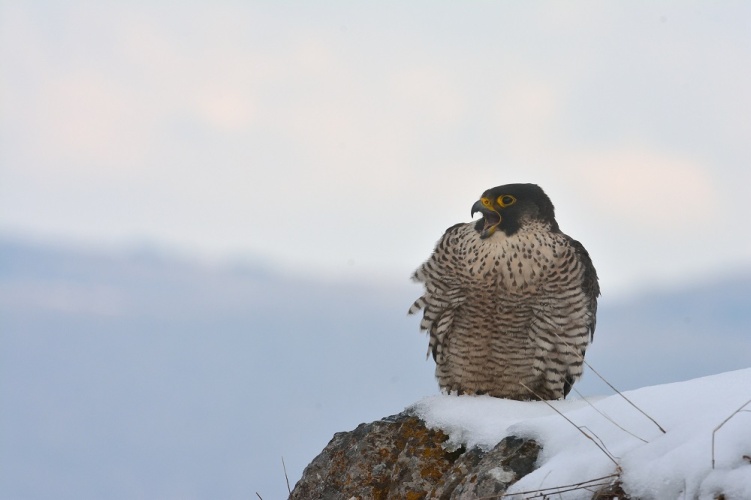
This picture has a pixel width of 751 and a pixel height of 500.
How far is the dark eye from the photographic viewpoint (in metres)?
6.15

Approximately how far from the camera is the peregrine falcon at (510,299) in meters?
5.98

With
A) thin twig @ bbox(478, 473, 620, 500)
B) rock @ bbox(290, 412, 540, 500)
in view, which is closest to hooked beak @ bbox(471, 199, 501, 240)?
rock @ bbox(290, 412, 540, 500)

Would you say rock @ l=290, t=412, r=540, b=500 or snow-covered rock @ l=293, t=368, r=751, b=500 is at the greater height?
rock @ l=290, t=412, r=540, b=500

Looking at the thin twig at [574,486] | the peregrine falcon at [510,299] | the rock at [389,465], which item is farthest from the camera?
the peregrine falcon at [510,299]

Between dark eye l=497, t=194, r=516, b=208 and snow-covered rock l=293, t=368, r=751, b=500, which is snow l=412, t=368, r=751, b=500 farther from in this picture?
dark eye l=497, t=194, r=516, b=208

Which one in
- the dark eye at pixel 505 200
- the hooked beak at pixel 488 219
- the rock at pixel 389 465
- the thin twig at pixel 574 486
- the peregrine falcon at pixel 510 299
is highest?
the dark eye at pixel 505 200

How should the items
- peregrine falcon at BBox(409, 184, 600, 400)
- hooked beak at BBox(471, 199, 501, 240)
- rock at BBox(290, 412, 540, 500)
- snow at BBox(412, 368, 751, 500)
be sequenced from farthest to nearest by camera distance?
1. hooked beak at BBox(471, 199, 501, 240)
2. peregrine falcon at BBox(409, 184, 600, 400)
3. rock at BBox(290, 412, 540, 500)
4. snow at BBox(412, 368, 751, 500)

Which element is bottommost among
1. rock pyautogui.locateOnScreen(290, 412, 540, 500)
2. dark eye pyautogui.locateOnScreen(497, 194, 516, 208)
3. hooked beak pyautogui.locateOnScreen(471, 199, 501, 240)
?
rock pyautogui.locateOnScreen(290, 412, 540, 500)

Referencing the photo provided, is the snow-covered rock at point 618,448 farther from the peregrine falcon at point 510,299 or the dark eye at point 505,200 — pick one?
the dark eye at point 505,200

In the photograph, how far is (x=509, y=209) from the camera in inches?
242

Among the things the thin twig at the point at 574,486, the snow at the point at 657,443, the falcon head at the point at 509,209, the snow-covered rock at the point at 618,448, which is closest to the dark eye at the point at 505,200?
the falcon head at the point at 509,209

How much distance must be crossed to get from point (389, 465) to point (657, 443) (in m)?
2.20

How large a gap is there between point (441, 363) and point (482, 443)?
189cm

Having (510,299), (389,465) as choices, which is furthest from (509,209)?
(389,465)
